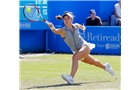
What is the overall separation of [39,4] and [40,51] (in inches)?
68.8

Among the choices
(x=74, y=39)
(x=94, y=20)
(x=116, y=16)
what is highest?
(x=116, y=16)

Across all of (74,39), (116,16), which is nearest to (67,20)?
(74,39)

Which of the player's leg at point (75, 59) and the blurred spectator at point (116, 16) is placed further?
the blurred spectator at point (116, 16)

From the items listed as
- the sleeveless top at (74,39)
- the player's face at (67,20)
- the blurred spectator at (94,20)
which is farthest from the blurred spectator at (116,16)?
the player's face at (67,20)

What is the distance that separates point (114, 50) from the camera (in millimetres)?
18172

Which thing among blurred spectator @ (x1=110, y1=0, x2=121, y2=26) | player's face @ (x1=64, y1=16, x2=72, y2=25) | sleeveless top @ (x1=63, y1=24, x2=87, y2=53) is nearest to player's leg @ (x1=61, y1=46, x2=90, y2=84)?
sleeveless top @ (x1=63, y1=24, x2=87, y2=53)

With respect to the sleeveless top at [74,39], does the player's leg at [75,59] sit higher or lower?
lower

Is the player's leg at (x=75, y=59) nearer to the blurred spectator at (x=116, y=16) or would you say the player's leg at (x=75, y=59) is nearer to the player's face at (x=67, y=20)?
the player's face at (x=67, y=20)

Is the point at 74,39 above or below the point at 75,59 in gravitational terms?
above

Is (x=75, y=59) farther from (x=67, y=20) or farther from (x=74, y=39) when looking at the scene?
(x=67, y=20)

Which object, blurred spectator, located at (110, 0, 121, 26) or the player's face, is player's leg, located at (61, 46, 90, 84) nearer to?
the player's face

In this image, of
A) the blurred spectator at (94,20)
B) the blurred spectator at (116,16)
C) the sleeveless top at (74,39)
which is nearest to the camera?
the sleeveless top at (74,39)
